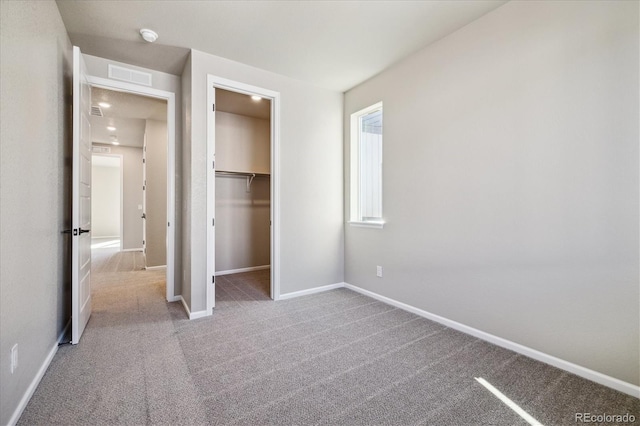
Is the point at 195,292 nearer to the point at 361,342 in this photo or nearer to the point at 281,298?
the point at 281,298

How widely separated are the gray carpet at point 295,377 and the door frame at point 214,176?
1.80ft

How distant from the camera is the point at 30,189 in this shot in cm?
165

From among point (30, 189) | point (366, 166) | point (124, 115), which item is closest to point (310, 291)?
point (366, 166)

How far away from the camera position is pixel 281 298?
335 cm

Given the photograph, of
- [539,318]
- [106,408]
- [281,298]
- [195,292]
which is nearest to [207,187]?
[195,292]

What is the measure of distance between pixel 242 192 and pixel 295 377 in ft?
11.9

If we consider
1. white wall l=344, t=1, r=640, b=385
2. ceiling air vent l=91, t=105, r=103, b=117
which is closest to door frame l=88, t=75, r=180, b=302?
ceiling air vent l=91, t=105, r=103, b=117

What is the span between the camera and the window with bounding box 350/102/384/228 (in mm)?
3455

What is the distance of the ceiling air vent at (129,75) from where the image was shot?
294cm

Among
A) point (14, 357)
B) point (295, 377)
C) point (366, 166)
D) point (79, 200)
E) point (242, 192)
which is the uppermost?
point (366, 166)

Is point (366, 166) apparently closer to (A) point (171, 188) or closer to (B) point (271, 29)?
(B) point (271, 29)

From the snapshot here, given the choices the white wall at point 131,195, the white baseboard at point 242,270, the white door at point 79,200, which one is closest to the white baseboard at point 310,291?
the white baseboard at point 242,270

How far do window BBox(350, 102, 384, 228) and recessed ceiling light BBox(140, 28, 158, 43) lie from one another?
7.35ft

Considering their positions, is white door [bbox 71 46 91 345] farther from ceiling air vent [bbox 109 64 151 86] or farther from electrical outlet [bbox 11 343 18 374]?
electrical outlet [bbox 11 343 18 374]
